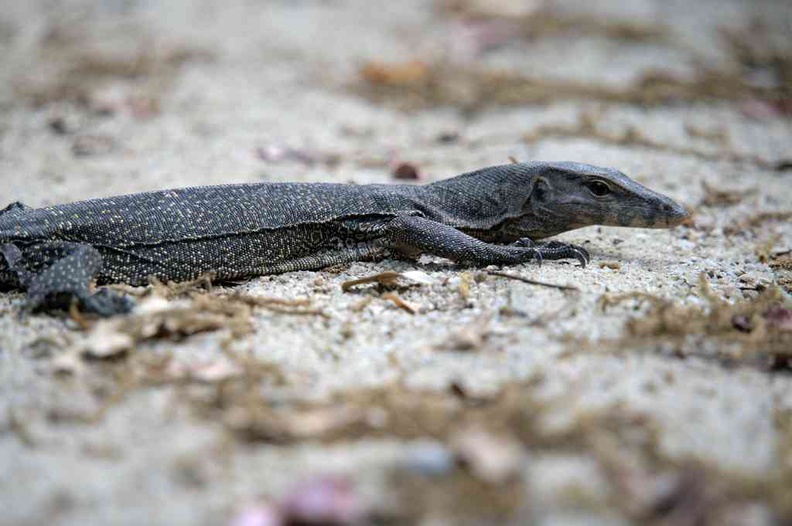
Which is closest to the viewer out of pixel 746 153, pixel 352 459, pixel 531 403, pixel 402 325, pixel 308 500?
pixel 308 500

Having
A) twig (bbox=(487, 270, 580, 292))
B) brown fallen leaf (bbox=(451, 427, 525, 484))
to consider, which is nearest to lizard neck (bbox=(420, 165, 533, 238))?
twig (bbox=(487, 270, 580, 292))

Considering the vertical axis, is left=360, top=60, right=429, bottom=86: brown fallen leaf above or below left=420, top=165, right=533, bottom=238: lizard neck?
above

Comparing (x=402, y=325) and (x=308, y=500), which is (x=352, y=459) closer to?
(x=308, y=500)

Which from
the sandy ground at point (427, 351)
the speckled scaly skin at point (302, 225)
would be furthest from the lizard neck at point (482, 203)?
the sandy ground at point (427, 351)

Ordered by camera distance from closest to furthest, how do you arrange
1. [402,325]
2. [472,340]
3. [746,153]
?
1. [472,340]
2. [402,325]
3. [746,153]

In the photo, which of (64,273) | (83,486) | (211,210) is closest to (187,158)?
(211,210)

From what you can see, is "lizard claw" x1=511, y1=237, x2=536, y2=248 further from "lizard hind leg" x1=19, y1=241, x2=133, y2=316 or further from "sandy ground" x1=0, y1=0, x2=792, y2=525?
"lizard hind leg" x1=19, y1=241, x2=133, y2=316

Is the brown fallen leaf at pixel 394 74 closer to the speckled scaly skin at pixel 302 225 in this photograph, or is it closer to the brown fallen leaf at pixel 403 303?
the speckled scaly skin at pixel 302 225
